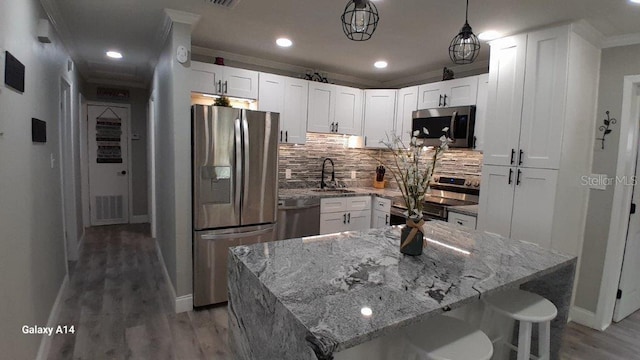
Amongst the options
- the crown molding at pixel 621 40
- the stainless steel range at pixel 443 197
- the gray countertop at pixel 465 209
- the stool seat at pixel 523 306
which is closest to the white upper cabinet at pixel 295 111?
the stainless steel range at pixel 443 197

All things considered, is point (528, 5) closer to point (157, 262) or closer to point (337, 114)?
point (337, 114)

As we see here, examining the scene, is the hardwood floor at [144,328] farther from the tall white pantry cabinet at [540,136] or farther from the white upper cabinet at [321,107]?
the white upper cabinet at [321,107]

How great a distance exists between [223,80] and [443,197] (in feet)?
9.16

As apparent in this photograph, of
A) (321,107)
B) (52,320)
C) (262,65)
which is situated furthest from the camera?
(321,107)

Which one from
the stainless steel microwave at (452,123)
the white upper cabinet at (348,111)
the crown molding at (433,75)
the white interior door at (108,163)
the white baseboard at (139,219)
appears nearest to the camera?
the stainless steel microwave at (452,123)

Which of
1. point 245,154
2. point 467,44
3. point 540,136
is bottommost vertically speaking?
point 245,154

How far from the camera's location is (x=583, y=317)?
2992mm

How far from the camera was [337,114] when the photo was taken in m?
4.22

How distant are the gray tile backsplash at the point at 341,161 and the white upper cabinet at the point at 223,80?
0.88 m

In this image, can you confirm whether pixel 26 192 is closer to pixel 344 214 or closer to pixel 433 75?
pixel 344 214

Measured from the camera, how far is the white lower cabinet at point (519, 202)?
261 cm

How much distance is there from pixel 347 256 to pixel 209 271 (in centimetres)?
180

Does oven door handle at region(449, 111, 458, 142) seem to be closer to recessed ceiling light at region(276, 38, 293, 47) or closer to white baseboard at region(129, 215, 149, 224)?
recessed ceiling light at region(276, 38, 293, 47)

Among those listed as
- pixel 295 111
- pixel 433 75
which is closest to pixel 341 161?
pixel 295 111
